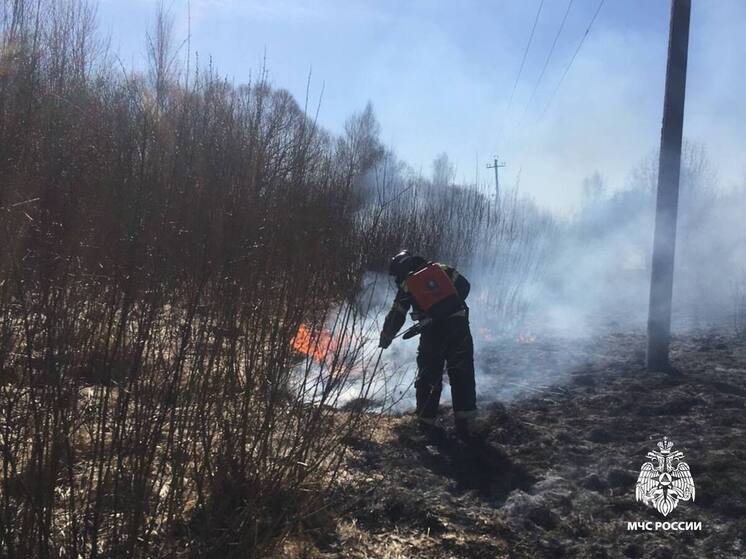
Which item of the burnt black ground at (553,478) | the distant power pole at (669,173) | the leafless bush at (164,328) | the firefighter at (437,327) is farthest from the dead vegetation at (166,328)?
the distant power pole at (669,173)

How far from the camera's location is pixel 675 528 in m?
3.75

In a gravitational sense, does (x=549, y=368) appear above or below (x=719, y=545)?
above

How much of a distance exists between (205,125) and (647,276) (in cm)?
1692

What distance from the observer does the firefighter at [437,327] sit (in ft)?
18.7

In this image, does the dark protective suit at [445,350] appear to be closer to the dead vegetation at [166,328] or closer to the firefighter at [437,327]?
the firefighter at [437,327]

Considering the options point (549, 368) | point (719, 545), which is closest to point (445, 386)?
point (549, 368)

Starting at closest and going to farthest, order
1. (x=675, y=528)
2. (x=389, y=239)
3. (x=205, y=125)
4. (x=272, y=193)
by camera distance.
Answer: (x=272, y=193)
(x=205, y=125)
(x=675, y=528)
(x=389, y=239)

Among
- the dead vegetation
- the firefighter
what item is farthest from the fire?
the firefighter

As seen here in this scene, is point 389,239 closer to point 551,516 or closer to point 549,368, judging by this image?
point 549,368

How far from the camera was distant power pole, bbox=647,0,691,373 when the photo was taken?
7414mm

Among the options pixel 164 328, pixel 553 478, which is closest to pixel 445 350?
pixel 553 478

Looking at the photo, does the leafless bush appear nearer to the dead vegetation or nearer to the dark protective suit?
the dead vegetation

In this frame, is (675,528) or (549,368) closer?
(675,528)

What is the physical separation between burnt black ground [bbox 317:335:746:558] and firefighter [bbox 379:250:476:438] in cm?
23
